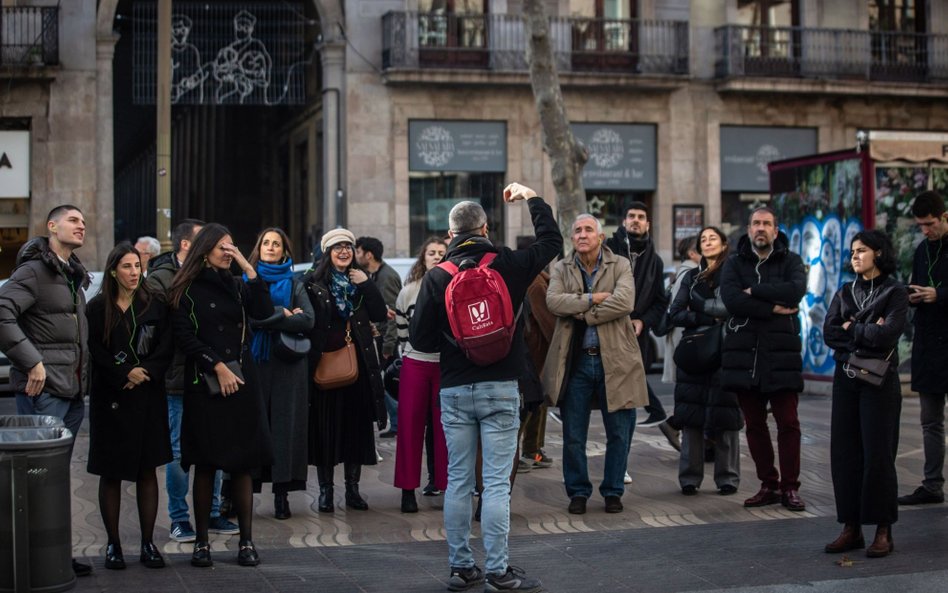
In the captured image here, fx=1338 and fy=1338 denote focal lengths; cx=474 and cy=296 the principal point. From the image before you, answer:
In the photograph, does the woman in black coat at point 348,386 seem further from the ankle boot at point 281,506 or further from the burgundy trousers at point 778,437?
the burgundy trousers at point 778,437

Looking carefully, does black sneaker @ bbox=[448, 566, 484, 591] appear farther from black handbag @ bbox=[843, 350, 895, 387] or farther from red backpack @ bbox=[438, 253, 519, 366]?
black handbag @ bbox=[843, 350, 895, 387]

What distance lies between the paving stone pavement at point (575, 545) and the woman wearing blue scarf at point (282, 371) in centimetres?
35

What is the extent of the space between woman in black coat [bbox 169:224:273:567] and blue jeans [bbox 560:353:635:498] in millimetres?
2384

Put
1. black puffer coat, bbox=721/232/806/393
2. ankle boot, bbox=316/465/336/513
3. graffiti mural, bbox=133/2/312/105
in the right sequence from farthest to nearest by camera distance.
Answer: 1. graffiti mural, bbox=133/2/312/105
2. ankle boot, bbox=316/465/336/513
3. black puffer coat, bbox=721/232/806/393

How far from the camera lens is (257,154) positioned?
Result: 119 feet

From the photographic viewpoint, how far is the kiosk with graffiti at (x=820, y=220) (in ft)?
53.5

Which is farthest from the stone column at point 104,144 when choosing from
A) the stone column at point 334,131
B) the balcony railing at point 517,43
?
the balcony railing at point 517,43

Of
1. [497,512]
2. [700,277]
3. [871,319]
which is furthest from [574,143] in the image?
[497,512]

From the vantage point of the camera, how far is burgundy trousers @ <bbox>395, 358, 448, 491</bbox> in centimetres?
875

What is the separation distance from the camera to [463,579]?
695cm

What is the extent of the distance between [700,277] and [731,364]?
0.95 meters

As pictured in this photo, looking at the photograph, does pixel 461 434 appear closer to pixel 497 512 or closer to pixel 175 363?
pixel 497 512

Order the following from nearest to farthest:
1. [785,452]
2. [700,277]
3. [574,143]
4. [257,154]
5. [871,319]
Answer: [871,319], [785,452], [700,277], [574,143], [257,154]

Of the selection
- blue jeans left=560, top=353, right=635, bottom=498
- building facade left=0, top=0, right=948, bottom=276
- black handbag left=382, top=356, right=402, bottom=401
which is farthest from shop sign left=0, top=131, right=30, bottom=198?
blue jeans left=560, top=353, right=635, bottom=498
